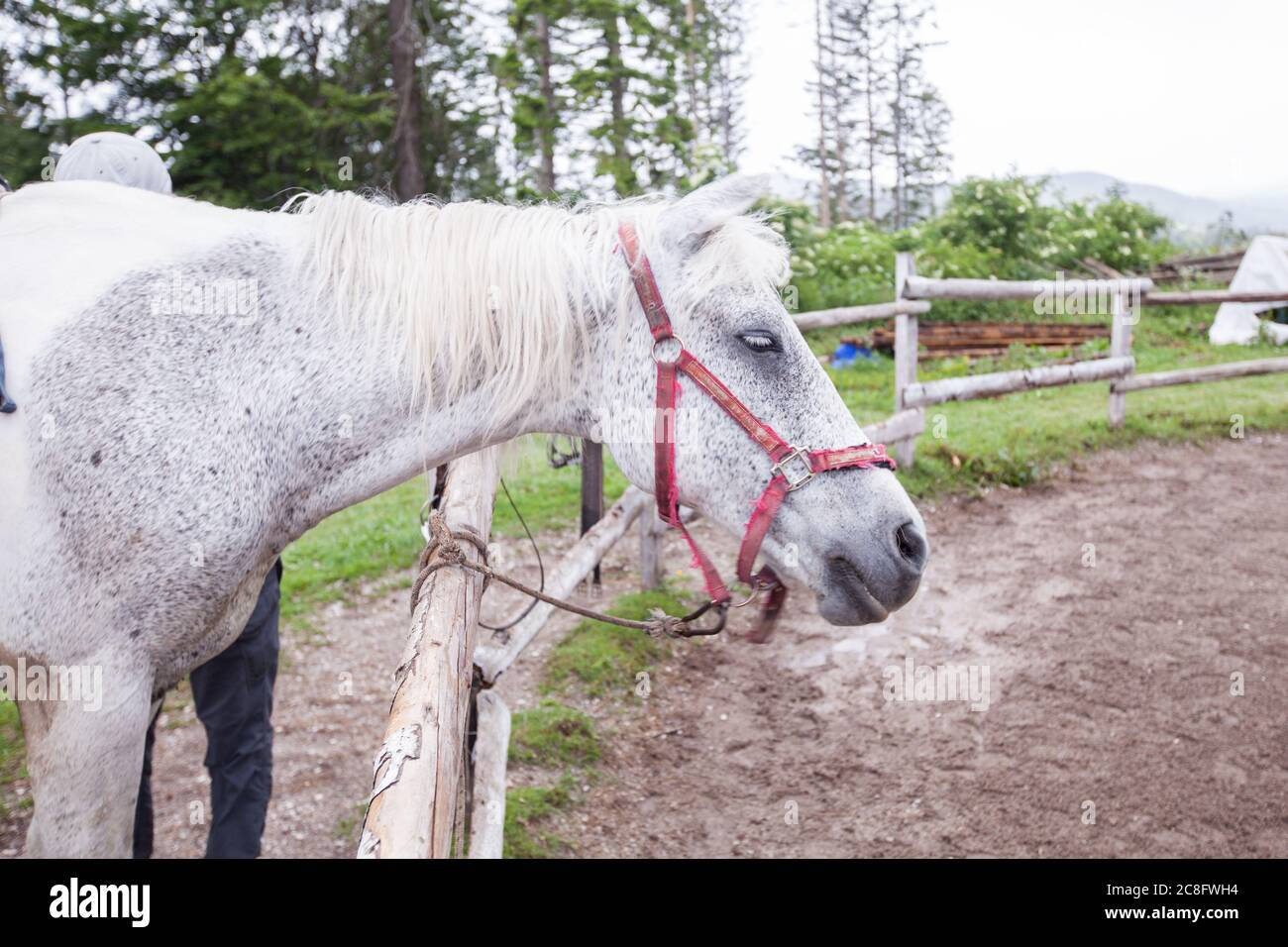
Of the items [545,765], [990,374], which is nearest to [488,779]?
[545,765]

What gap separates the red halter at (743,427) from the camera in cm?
200

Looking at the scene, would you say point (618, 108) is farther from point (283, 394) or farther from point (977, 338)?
point (283, 394)

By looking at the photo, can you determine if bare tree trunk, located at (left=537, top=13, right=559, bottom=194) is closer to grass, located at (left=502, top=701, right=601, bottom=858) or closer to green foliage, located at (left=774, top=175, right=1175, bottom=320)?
green foliage, located at (left=774, top=175, right=1175, bottom=320)

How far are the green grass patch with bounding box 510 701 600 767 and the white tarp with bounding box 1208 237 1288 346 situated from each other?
40.9ft

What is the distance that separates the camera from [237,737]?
9.43 ft

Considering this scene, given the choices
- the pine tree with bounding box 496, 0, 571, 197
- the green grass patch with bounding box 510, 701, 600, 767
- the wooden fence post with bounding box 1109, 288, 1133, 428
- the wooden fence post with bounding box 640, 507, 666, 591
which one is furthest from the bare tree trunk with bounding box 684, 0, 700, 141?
the green grass patch with bounding box 510, 701, 600, 767

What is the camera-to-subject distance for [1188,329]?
13594 millimetres

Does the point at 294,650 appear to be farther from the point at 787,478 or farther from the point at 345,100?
the point at 345,100

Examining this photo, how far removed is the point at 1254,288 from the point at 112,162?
16884 millimetres

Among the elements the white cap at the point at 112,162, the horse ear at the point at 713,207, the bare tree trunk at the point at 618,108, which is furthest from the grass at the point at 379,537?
the bare tree trunk at the point at 618,108

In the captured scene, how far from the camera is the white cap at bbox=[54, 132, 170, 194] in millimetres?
2586

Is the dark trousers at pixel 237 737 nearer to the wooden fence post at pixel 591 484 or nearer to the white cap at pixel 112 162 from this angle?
the white cap at pixel 112 162

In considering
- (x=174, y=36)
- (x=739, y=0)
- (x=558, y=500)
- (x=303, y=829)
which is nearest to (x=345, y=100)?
(x=174, y=36)
